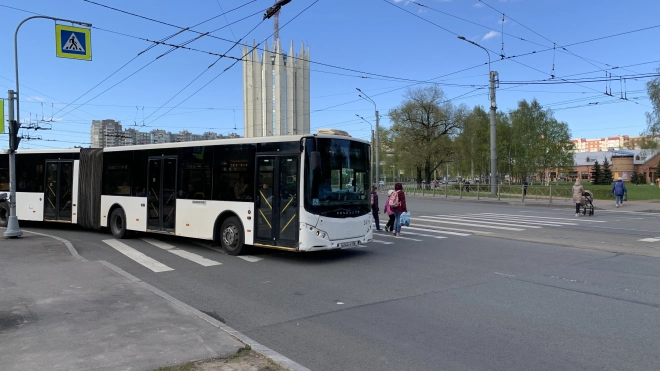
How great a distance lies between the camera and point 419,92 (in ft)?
200

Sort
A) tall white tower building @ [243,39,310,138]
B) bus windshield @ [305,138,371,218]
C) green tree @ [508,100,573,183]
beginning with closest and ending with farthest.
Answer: bus windshield @ [305,138,371,218]
tall white tower building @ [243,39,310,138]
green tree @ [508,100,573,183]

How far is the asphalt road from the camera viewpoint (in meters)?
4.88

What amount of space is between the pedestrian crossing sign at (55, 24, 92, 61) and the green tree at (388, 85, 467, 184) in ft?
166

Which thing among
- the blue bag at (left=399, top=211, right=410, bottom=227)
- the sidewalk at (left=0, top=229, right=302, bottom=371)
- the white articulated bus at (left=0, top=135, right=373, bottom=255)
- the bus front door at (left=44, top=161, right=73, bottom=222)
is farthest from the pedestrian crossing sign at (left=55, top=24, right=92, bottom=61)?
the blue bag at (left=399, top=211, right=410, bottom=227)

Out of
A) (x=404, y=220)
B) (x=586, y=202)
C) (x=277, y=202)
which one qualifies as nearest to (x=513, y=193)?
(x=586, y=202)

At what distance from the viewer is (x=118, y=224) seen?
1477 centimetres

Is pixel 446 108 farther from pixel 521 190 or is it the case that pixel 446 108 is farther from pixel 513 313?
pixel 513 313

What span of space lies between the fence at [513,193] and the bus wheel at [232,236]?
26508 millimetres

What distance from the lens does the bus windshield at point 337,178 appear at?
32.4 feet

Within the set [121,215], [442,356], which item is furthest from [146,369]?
[121,215]

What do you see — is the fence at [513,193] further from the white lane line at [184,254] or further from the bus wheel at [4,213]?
the bus wheel at [4,213]

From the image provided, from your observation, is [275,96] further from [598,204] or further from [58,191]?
[58,191]

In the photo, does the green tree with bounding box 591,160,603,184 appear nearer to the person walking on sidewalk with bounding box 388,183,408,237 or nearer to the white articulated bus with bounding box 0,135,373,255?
the person walking on sidewalk with bounding box 388,183,408,237

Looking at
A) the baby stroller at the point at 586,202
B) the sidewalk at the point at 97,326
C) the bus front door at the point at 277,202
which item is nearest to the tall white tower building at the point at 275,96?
the baby stroller at the point at 586,202
